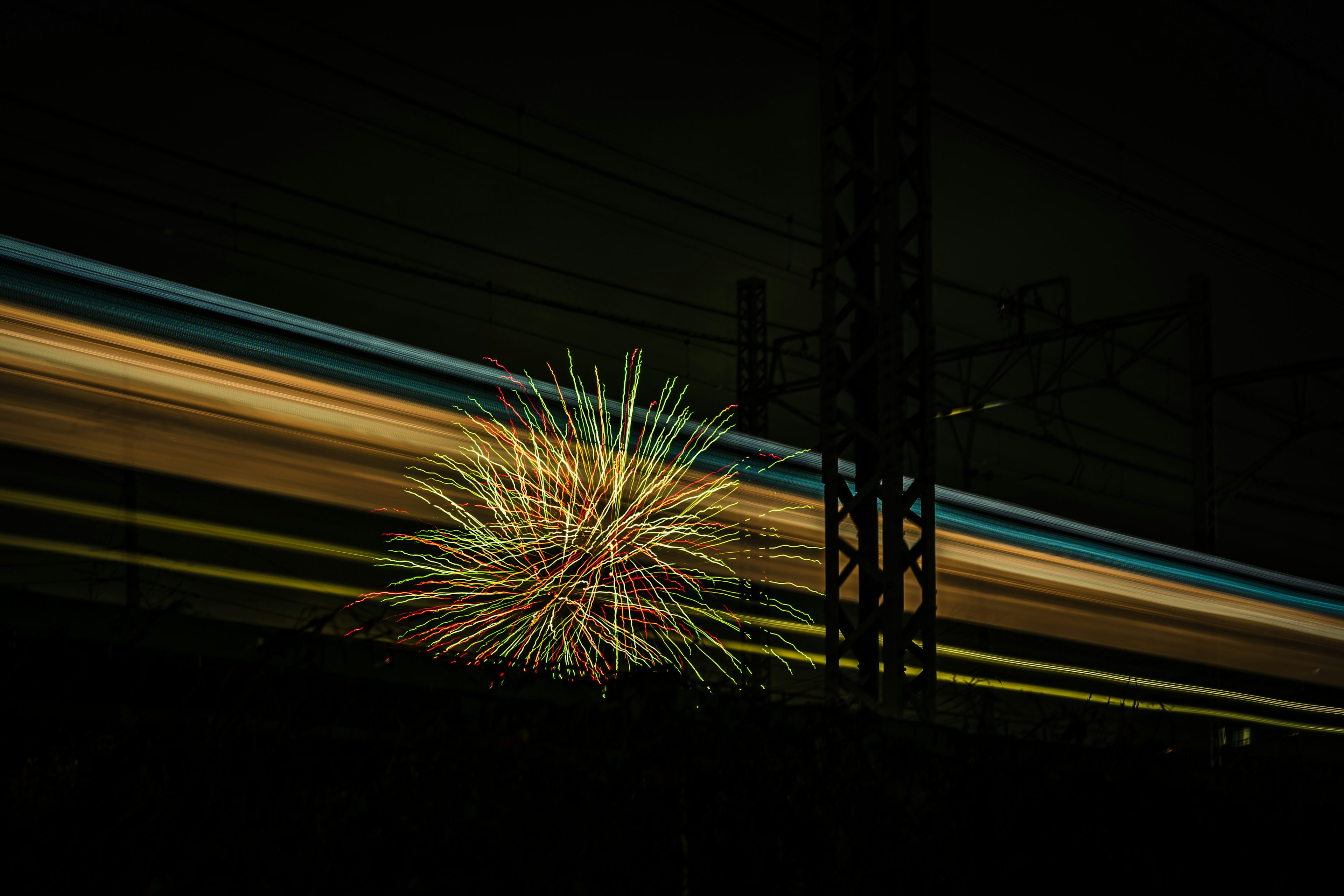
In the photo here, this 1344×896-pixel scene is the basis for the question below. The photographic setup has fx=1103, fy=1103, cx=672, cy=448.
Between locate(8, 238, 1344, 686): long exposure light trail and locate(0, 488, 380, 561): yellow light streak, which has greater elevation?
locate(8, 238, 1344, 686): long exposure light trail

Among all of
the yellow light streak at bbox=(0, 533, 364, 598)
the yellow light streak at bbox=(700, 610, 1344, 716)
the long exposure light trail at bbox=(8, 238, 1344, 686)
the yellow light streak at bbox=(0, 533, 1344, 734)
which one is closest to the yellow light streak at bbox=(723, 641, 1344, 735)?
the yellow light streak at bbox=(0, 533, 1344, 734)

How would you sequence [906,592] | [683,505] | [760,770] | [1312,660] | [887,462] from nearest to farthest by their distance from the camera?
[760,770] → [887,462] → [683,505] → [906,592] → [1312,660]

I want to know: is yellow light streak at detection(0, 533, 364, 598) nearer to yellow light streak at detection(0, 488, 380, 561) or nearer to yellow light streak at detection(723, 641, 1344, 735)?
yellow light streak at detection(0, 488, 380, 561)

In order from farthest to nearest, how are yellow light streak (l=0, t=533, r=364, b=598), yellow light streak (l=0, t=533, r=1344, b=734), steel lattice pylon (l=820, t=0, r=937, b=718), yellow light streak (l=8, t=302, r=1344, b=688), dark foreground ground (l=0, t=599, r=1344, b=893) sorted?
steel lattice pylon (l=820, t=0, r=937, b=718) → yellow light streak (l=8, t=302, r=1344, b=688) → yellow light streak (l=0, t=533, r=1344, b=734) → yellow light streak (l=0, t=533, r=364, b=598) → dark foreground ground (l=0, t=599, r=1344, b=893)

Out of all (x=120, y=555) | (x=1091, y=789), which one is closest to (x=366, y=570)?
(x=120, y=555)

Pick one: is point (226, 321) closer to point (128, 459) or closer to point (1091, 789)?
point (128, 459)

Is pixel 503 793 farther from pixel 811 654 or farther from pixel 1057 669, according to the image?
pixel 1057 669
